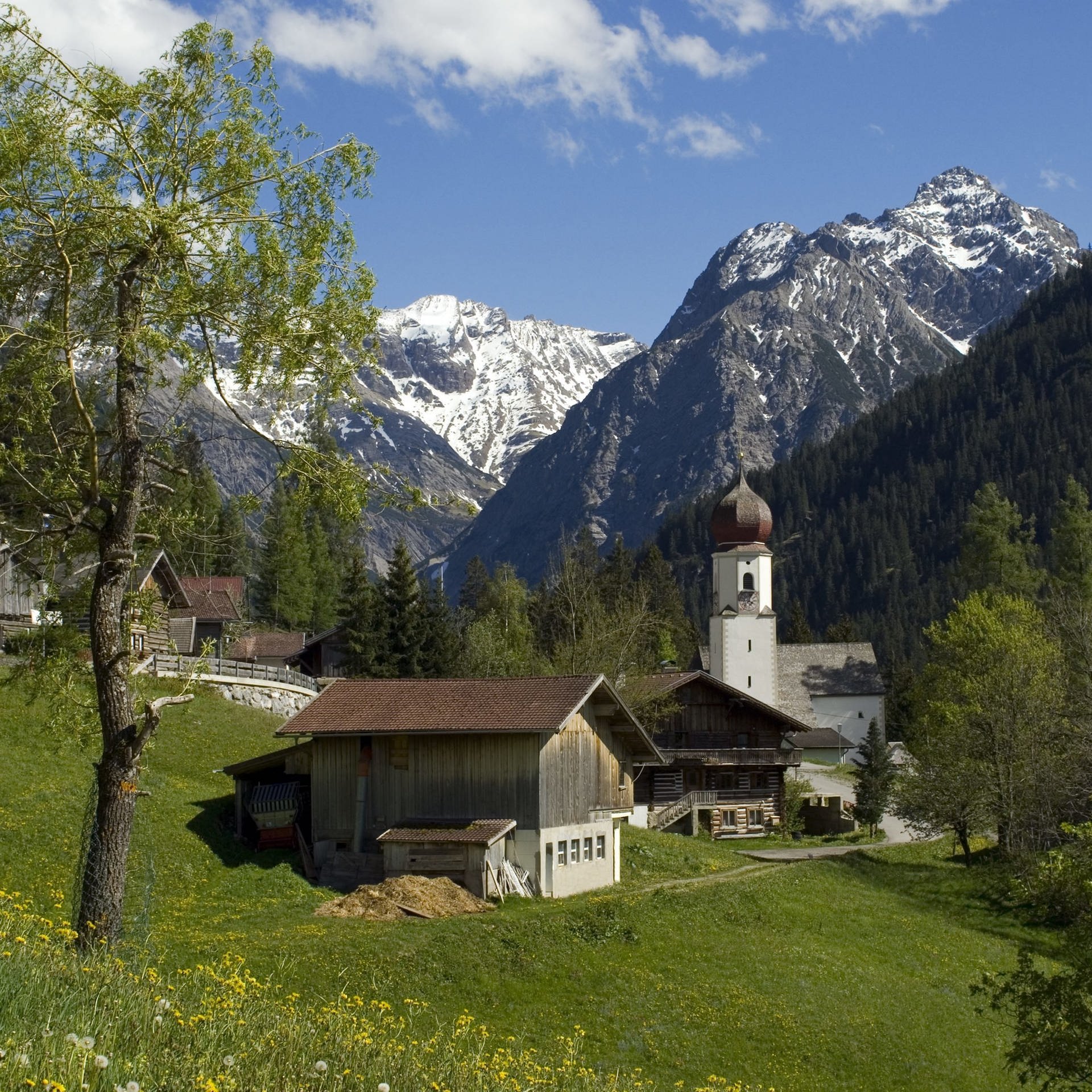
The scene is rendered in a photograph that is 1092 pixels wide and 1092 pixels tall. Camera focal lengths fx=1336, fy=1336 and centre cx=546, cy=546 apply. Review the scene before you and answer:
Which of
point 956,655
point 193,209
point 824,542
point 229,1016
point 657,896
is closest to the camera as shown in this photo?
point 229,1016

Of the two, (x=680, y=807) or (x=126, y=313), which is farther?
(x=680, y=807)

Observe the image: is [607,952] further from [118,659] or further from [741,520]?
[741,520]

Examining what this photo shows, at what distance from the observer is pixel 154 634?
57406 millimetres

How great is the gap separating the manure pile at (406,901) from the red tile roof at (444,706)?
14.6ft

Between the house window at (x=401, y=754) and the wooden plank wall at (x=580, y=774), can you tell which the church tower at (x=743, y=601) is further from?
the house window at (x=401, y=754)

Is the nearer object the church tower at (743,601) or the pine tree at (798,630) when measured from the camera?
the church tower at (743,601)

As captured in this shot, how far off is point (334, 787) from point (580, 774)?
6956 mm

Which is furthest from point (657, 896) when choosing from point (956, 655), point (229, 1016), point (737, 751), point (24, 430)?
point (956, 655)

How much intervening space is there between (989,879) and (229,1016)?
4088cm

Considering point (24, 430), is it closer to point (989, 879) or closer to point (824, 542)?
point (989, 879)

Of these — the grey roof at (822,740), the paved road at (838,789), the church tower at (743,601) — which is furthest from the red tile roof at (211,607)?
the grey roof at (822,740)

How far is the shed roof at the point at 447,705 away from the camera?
117 ft

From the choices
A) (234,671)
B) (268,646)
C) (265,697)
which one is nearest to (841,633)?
(268,646)

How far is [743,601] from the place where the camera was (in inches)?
3393
